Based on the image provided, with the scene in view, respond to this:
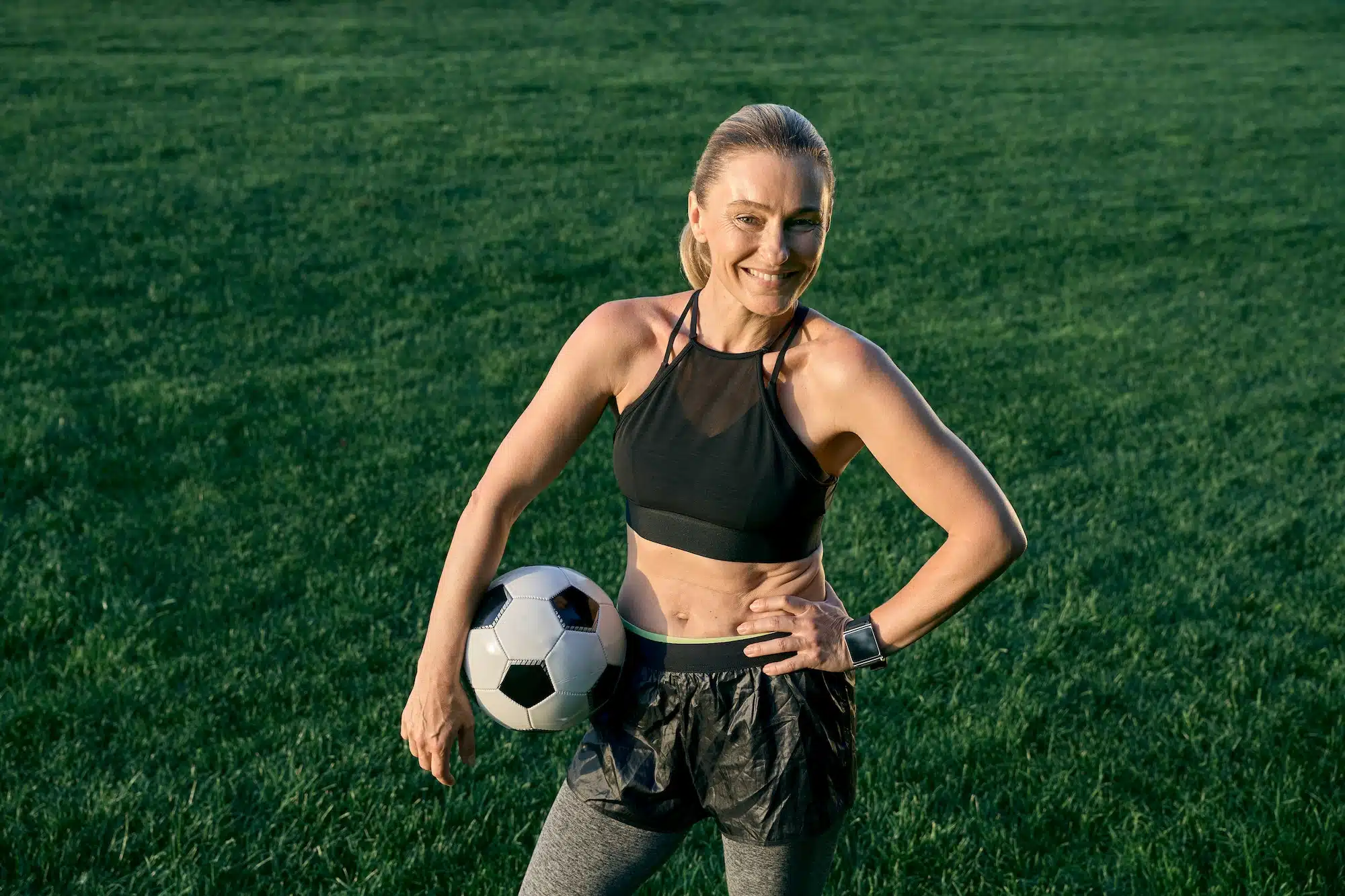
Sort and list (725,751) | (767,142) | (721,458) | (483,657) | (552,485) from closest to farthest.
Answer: (767,142)
(721,458)
(725,751)
(483,657)
(552,485)

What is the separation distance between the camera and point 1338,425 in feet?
29.4

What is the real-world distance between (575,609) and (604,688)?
22cm

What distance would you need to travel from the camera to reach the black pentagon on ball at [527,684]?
3.09m

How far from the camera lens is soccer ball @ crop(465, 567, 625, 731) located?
10.1 ft

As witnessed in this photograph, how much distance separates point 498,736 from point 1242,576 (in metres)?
3.86

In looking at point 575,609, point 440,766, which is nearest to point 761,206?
point 575,609

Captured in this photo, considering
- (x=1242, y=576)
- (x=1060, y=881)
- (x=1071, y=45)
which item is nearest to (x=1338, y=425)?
(x=1242, y=576)

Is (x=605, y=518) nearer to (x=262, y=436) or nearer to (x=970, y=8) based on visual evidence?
(x=262, y=436)

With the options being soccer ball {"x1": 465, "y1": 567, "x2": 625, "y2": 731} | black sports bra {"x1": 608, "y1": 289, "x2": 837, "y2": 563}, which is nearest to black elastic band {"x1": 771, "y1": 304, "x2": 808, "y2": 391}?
black sports bra {"x1": 608, "y1": 289, "x2": 837, "y2": 563}

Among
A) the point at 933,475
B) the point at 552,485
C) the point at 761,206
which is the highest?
the point at 761,206

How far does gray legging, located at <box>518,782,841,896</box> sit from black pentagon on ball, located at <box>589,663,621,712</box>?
0.72ft

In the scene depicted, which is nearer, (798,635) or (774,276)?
(774,276)

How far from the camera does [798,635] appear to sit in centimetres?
297

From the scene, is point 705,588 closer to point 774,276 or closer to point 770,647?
point 770,647
